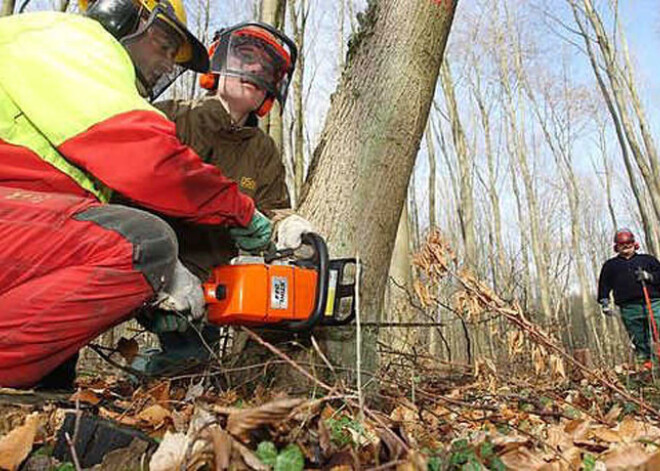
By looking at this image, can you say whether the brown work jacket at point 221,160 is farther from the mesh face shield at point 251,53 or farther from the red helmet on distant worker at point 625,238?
the red helmet on distant worker at point 625,238

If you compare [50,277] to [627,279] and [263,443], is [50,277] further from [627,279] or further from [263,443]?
[627,279]

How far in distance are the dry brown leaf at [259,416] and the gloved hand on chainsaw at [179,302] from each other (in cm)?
98

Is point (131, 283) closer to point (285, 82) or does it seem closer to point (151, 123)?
point (151, 123)

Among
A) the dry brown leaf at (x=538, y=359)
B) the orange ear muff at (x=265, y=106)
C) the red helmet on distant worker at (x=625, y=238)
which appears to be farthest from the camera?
the red helmet on distant worker at (x=625, y=238)

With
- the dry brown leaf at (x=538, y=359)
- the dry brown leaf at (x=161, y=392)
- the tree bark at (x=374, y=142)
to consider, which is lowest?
the dry brown leaf at (x=161, y=392)

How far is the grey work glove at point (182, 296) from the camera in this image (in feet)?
6.76

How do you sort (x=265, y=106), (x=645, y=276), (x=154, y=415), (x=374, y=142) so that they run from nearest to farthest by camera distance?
(x=154, y=415) → (x=374, y=142) → (x=265, y=106) → (x=645, y=276)

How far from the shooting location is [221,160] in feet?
10.4

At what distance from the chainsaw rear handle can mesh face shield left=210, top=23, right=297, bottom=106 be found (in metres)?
1.13

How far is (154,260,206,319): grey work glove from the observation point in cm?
206

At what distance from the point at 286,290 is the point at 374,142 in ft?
2.85

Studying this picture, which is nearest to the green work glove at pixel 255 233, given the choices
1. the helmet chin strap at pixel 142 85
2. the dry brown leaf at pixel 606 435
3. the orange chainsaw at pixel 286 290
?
the orange chainsaw at pixel 286 290

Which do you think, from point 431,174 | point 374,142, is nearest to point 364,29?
point 374,142

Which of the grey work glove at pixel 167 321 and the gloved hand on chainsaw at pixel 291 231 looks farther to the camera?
the gloved hand on chainsaw at pixel 291 231
